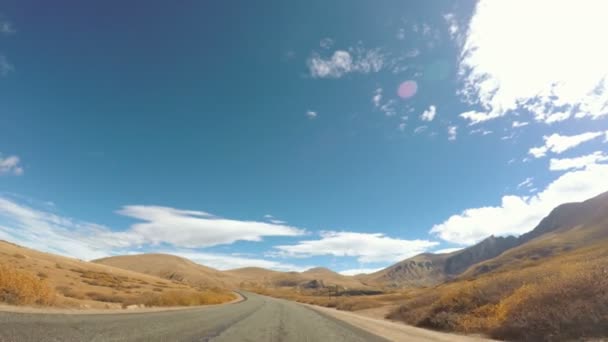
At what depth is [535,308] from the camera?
16.4 metres

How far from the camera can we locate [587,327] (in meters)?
13.1

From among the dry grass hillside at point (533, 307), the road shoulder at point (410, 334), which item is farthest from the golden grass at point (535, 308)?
the road shoulder at point (410, 334)

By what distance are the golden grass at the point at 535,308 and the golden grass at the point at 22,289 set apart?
75.9ft

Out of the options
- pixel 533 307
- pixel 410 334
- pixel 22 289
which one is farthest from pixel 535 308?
pixel 22 289

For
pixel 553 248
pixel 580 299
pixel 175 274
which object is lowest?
pixel 580 299

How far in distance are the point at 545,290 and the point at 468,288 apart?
9.59 m

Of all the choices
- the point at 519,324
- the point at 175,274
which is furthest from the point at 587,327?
the point at 175,274

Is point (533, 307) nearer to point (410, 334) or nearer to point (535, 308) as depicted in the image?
point (535, 308)

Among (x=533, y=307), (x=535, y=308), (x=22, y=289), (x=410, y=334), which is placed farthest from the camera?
(x=410, y=334)

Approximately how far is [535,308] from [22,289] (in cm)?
2465

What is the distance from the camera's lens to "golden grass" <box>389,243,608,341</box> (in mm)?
13648

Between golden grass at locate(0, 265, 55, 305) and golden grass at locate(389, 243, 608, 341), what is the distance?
75.9 ft

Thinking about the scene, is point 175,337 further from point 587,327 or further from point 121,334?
point 587,327

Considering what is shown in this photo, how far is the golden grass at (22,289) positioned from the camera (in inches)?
555
